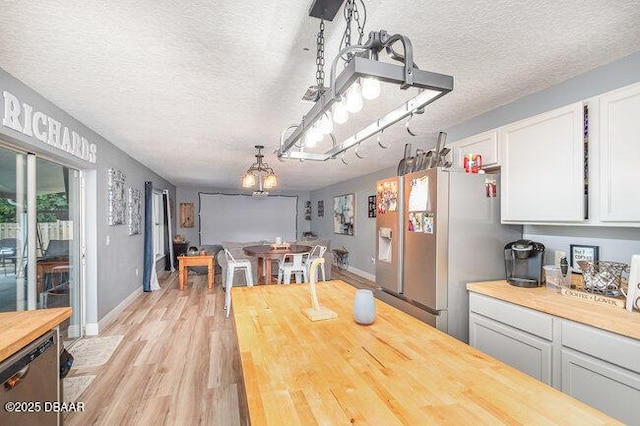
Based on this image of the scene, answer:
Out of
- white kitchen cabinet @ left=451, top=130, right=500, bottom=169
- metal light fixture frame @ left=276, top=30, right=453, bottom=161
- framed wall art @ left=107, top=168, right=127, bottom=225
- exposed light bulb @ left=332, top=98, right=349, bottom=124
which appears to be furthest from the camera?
→ framed wall art @ left=107, top=168, right=127, bottom=225

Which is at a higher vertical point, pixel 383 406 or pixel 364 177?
pixel 364 177

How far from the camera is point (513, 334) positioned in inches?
76.1

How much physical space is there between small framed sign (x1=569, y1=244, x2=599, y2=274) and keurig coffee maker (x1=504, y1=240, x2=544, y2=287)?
19cm

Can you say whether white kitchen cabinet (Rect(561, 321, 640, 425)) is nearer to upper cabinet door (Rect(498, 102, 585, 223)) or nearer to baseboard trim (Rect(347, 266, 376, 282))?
upper cabinet door (Rect(498, 102, 585, 223))

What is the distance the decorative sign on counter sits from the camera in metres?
1.70

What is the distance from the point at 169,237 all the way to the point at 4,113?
5.53 metres

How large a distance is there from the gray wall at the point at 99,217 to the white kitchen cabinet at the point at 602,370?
3.71 m

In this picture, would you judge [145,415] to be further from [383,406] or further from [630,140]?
[630,140]

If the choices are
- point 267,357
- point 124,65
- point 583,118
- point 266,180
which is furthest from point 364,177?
point 267,357

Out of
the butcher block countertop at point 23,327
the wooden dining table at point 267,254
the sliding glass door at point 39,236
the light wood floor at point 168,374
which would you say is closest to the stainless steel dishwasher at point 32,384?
the butcher block countertop at point 23,327

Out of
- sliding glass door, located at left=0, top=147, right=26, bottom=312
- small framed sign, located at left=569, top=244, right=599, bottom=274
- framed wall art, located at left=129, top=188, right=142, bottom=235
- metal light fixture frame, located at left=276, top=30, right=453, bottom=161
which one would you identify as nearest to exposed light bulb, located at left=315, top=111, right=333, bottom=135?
Result: metal light fixture frame, located at left=276, top=30, right=453, bottom=161

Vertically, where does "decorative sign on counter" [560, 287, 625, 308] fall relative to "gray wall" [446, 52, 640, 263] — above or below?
below

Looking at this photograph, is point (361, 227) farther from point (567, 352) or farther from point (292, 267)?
point (567, 352)

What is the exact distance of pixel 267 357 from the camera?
3.70 ft
